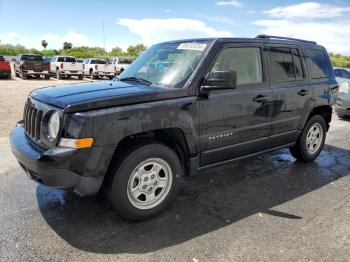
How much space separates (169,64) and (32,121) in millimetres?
1707

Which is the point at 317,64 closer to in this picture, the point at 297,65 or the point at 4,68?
the point at 297,65

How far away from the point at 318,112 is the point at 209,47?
2.80 meters

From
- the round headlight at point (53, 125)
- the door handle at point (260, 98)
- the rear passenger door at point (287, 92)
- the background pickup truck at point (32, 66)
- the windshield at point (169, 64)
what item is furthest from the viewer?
the background pickup truck at point (32, 66)

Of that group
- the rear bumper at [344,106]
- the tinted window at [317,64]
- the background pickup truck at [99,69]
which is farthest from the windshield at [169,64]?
the background pickup truck at [99,69]

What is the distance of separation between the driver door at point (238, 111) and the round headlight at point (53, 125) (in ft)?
5.08

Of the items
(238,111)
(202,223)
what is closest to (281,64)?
(238,111)

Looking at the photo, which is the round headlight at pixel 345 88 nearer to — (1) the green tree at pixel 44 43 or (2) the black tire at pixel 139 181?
(2) the black tire at pixel 139 181

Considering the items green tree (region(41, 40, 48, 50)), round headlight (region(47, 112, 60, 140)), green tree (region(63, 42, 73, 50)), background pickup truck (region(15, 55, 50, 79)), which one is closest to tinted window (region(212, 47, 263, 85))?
round headlight (region(47, 112, 60, 140))

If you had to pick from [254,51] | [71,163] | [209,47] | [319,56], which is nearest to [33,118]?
[71,163]

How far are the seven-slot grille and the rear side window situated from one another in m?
3.06

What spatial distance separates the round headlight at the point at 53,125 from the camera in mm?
3205

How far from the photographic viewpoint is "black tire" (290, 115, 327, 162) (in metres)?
5.58

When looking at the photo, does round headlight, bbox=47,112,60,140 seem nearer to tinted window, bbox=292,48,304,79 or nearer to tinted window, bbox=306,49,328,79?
tinted window, bbox=292,48,304,79

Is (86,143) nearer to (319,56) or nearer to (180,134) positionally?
(180,134)
